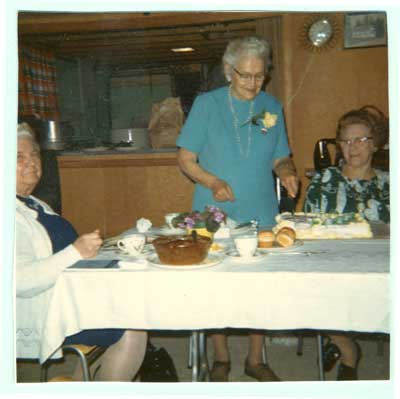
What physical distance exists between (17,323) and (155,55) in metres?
4.97

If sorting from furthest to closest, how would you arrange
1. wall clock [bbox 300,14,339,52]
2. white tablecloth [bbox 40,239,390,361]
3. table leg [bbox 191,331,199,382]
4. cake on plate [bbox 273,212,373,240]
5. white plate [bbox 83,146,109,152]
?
white plate [bbox 83,146,109,152], wall clock [bbox 300,14,339,52], table leg [bbox 191,331,199,382], cake on plate [bbox 273,212,373,240], white tablecloth [bbox 40,239,390,361]

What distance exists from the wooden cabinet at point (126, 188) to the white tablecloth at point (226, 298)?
2.47 metres

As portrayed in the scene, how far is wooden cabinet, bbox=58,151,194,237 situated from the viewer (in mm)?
3625

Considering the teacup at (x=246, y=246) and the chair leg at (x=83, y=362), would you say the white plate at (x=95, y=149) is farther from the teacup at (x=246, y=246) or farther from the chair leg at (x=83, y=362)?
the teacup at (x=246, y=246)

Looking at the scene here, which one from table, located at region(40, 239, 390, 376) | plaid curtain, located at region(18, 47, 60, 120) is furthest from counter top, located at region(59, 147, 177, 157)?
table, located at region(40, 239, 390, 376)

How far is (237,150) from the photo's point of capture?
188 centimetres

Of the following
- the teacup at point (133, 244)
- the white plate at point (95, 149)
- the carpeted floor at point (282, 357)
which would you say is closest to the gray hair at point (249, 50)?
the teacup at point (133, 244)

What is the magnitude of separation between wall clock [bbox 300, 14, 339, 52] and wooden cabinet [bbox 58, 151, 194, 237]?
1233mm

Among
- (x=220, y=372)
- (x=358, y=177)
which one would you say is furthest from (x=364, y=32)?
(x=220, y=372)

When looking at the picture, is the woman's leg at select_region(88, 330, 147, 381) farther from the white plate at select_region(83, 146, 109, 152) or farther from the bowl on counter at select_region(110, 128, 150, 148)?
the bowl on counter at select_region(110, 128, 150, 148)

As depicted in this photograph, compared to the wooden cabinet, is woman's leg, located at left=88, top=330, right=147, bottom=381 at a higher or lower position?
lower

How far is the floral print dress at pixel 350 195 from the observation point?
182 cm
